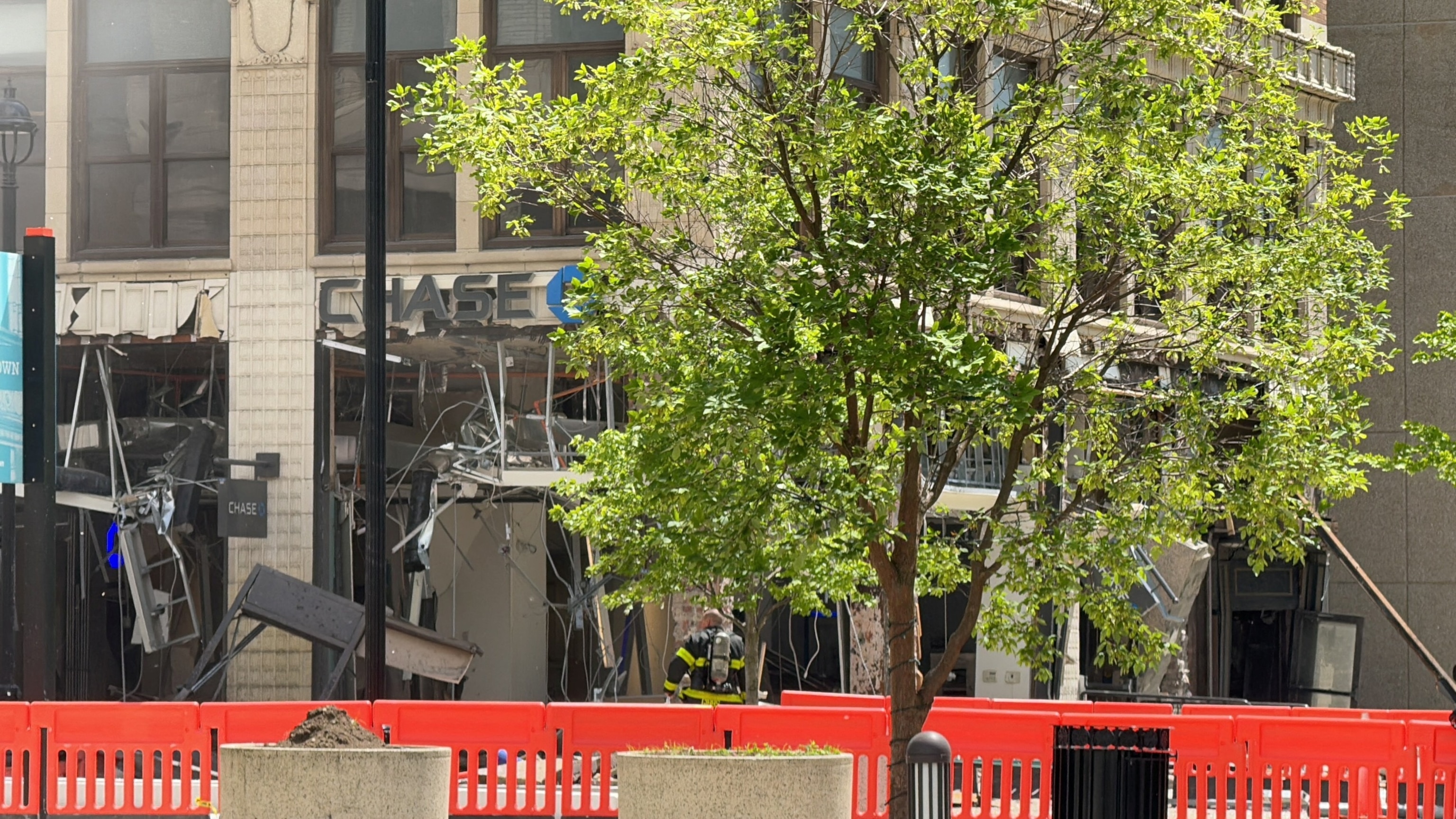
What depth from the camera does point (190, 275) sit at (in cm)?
2214

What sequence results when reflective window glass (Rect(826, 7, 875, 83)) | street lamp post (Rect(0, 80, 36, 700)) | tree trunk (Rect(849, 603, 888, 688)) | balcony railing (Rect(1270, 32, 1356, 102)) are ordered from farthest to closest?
balcony railing (Rect(1270, 32, 1356, 102))
tree trunk (Rect(849, 603, 888, 688))
reflective window glass (Rect(826, 7, 875, 83))
street lamp post (Rect(0, 80, 36, 700))

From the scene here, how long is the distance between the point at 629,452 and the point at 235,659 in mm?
9707

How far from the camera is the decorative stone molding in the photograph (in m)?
21.9

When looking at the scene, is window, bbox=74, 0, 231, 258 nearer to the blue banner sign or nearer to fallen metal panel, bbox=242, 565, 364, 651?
fallen metal panel, bbox=242, 565, 364, 651

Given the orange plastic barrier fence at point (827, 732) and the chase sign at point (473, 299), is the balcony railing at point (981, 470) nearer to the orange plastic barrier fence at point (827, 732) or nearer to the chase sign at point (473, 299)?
the chase sign at point (473, 299)

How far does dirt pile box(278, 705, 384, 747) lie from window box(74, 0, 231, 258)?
12.5 metres

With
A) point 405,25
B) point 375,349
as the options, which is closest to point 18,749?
point 375,349

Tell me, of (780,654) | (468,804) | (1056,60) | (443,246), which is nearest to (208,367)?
(443,246)

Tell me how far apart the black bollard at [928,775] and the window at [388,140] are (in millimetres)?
12268

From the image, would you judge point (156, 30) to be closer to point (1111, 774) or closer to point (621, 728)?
point (621, 728)

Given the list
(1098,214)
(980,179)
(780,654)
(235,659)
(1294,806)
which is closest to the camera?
(980,179)

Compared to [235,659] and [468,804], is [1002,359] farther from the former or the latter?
[235,659]

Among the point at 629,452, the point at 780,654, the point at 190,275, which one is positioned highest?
the point at 190,275


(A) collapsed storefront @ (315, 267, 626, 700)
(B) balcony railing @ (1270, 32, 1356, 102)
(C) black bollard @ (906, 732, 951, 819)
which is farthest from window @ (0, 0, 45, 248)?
(B) balcony railing @ (1270, 32, 1356, 102)
